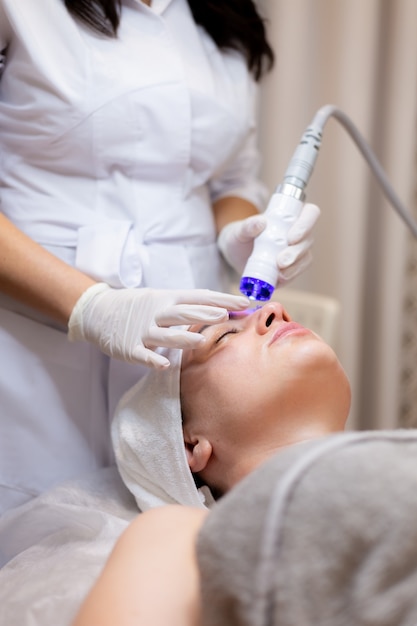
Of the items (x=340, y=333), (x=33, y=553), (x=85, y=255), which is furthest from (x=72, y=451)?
(x=340, y=333)

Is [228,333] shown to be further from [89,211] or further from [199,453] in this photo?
[89,211]

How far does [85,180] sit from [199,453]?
0.57 m

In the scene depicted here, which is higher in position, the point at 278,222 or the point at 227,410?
the point at 278,222

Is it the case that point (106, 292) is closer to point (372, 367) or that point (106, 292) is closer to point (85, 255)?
point (85, 255)

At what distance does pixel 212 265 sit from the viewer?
157 cm

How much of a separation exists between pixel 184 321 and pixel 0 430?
0.43 metres

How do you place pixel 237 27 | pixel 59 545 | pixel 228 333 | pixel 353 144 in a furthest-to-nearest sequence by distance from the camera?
pixel 353 144
pixel 237 27
pixel 228 333
pixel 59 545

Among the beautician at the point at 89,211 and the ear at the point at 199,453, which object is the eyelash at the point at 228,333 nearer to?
the beautician at the point at 89,211

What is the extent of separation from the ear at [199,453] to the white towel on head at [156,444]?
0.03 metres

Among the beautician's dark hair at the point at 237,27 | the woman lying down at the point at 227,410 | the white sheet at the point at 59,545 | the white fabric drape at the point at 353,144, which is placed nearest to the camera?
the white sheet at the point at 59,545

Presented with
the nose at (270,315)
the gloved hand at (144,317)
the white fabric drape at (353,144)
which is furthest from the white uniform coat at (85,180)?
the white fabric drape at (353,144)

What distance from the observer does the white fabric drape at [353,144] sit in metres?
2.37

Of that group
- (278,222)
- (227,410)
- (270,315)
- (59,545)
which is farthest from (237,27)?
(59,545)

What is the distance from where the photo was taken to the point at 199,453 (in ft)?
4.00
